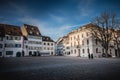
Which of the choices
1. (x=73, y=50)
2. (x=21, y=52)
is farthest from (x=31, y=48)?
(x=73, y=50)

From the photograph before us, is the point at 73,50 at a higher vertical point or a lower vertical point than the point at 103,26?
lower

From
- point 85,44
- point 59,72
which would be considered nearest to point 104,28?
point 85,44

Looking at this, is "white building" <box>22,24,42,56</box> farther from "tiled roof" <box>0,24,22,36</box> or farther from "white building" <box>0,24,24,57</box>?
"tiled roof" <box>0,24,22,36</box>

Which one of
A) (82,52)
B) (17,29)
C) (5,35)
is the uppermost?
(17,29)

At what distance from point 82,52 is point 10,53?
31557 mm

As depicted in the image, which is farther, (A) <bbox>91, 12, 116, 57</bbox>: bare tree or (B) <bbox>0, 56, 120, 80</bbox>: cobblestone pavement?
(A) <bbox>91, 12, 116, 57</bbox>: bare tree

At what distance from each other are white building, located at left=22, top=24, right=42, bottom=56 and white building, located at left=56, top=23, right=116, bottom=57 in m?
18.0

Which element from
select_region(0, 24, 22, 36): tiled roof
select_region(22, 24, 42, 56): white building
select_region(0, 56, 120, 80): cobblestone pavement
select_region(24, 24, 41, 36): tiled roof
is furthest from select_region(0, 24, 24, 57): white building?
select_region(0, 56, 120, 80): cobblestone pavement

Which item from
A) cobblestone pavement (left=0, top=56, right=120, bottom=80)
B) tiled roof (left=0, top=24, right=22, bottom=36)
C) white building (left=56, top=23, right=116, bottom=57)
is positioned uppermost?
tiled roof (left=0, top=24, right=22, bottom=36)

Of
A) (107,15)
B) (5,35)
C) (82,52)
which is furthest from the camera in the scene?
(82,52)

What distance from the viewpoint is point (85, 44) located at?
5341 centimetres

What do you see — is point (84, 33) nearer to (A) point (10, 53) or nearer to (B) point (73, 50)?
(B) point (73, 50)

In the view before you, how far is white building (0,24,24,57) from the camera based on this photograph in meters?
50.5

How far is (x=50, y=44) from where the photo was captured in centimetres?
7538
